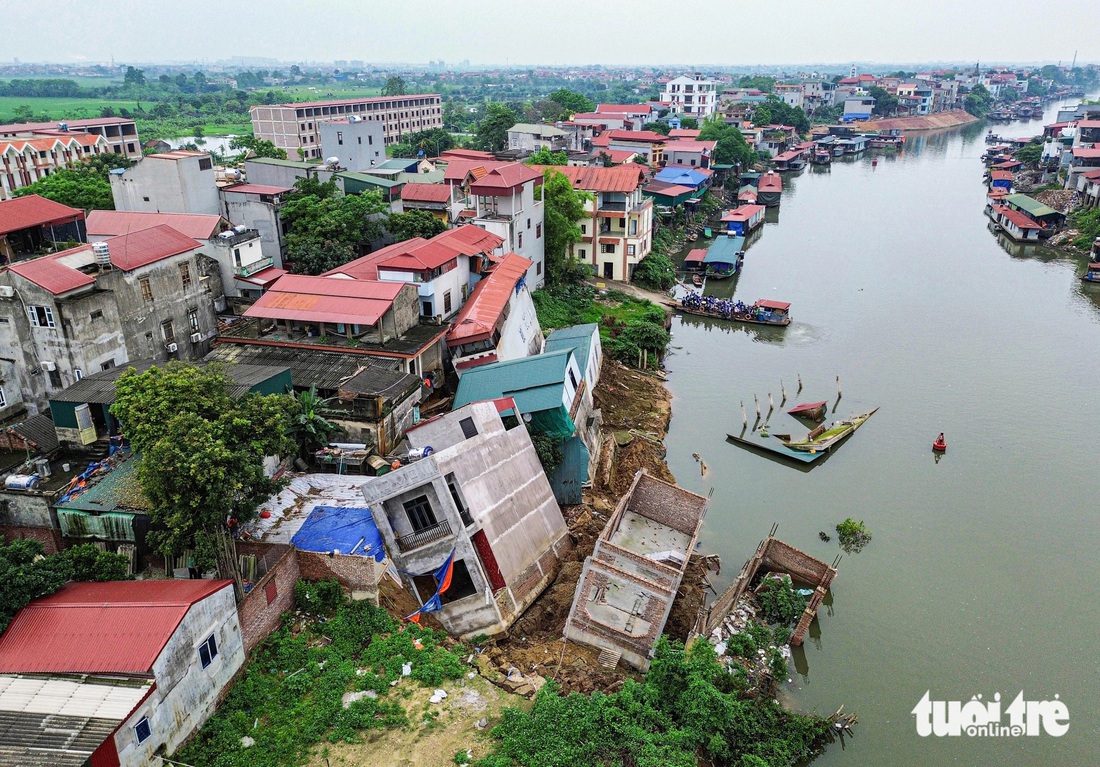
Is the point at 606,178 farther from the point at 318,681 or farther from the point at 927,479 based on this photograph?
the point at 318,681

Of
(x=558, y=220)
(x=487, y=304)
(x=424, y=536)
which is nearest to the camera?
(x=424, y=536)

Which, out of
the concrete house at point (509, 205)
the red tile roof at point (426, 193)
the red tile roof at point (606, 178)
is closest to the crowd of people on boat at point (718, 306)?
the red tile roof at point (606, 178)

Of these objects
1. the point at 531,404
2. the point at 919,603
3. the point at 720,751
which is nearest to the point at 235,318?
the point at 531,404

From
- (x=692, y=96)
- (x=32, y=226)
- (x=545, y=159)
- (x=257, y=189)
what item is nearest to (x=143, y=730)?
(x=32, y=226)

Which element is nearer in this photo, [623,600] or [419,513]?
[623,600]

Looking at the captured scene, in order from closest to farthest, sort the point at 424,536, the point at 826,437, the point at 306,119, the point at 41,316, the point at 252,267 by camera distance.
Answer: the point at 424,536
the point at 41,316
the point at 826,437
the point at 252,267
the point at 306,119

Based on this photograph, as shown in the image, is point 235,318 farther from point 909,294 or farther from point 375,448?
point 909,294
